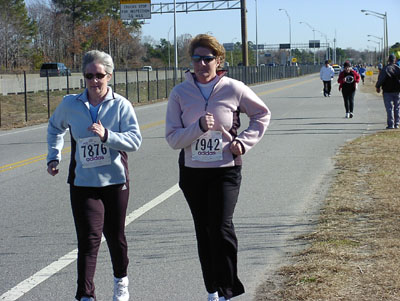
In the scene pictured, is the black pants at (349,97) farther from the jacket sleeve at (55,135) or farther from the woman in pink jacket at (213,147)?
the jacket sleeve at (55,135)

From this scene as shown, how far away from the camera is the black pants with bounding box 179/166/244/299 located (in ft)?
16.1

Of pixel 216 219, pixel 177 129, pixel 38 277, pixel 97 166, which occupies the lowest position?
pixel 38 277

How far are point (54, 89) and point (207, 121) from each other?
4691 cm

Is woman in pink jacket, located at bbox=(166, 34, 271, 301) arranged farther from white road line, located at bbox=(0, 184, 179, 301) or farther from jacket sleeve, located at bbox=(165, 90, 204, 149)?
white road line, located at bbox=(0, 184, 179, 301)

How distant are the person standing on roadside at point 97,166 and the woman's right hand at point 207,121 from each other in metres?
0.59

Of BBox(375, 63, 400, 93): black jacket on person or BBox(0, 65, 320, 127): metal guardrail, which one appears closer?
BBox(375, 63, 400, 93): black jacket on person

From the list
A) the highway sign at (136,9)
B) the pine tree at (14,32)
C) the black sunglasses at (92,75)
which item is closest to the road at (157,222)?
the black sunglasses at (92,75)

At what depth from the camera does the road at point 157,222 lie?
564 centimetres

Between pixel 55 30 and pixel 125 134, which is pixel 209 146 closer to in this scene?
pixel 125 134

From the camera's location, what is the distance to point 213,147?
481cm

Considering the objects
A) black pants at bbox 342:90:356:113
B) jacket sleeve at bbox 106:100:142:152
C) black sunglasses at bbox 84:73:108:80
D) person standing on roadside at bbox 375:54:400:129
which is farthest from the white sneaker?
black pants at bbox 342:90:356:113

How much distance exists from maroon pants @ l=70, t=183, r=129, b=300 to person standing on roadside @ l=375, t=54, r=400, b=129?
45.2ft

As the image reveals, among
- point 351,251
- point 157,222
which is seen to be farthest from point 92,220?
point 157,222

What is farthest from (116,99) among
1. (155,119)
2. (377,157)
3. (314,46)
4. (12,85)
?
(314,46)
